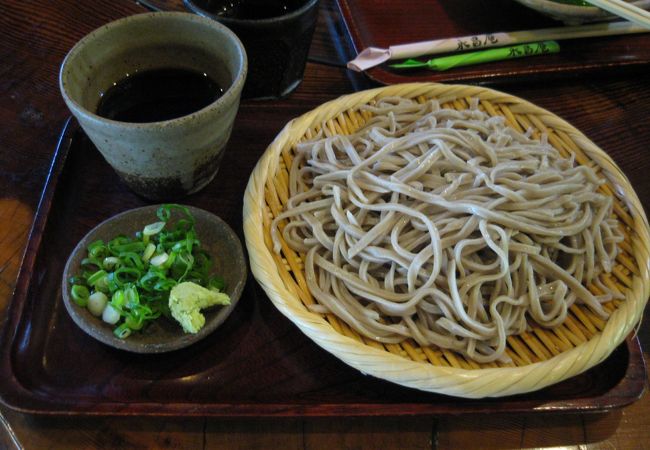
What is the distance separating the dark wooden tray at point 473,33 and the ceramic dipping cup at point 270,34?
26cm

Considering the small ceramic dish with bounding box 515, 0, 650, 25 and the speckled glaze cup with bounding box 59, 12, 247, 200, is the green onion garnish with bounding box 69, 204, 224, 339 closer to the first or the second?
the speckled glaze cup with bounding box 59, 12, 247, 200

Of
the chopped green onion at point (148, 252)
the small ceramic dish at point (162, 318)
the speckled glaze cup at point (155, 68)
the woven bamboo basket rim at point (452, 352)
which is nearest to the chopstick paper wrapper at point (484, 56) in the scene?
the woven bamboo basket rim at point (452, 352)

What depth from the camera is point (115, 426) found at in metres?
0.97

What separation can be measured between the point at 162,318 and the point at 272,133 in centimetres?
67

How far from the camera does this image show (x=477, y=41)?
166 centimetres

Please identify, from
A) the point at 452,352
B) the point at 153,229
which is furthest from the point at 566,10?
the point at 153,229

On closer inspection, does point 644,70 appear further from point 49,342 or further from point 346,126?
point 49,342

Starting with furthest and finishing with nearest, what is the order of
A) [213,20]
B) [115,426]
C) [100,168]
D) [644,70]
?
[644,70], [100,168], [213,20], [115,426]

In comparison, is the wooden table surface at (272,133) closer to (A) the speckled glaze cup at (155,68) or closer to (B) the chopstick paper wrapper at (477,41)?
(B) the chopstick paper wrapper at (477,41)

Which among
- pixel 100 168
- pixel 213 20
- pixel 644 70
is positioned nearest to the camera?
pixel 213 20

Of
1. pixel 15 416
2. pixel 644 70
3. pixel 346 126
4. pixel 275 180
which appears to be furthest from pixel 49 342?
pixel 644 70

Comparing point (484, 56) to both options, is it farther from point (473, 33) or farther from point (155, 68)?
point (155, 68)

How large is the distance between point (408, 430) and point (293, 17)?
1068 mm

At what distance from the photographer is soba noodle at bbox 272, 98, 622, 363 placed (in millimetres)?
1082
